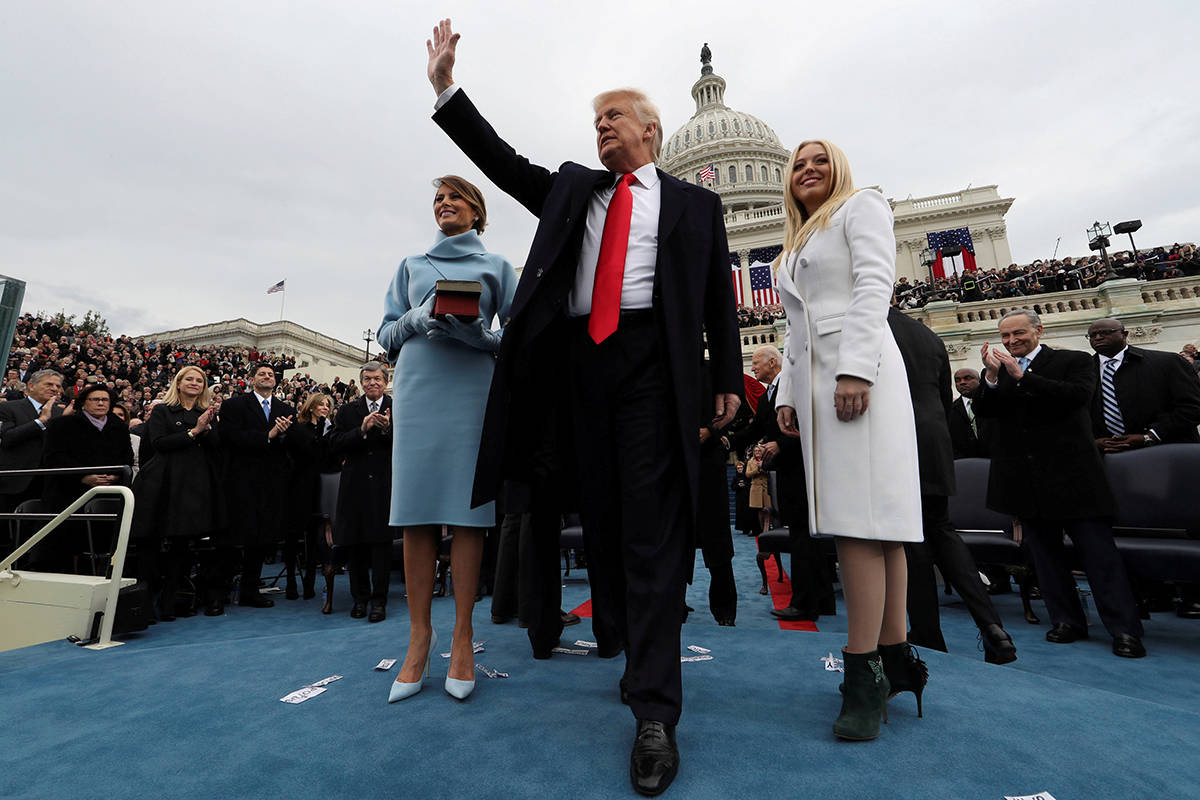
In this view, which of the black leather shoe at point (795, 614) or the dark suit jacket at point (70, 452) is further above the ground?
the dark suit jacket at point (70, 452)

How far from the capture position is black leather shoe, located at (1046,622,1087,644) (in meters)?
3.40

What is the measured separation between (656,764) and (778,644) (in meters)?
1.48

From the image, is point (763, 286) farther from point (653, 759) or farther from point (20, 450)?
point (653, 759)

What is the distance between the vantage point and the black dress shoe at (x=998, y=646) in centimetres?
294

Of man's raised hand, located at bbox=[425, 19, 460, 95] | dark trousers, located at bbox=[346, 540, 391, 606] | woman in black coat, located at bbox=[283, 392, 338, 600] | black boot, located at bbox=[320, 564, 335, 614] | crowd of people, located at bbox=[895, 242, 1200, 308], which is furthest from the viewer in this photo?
crowd of people, located at bbox=[895, 242, 1200, 308]

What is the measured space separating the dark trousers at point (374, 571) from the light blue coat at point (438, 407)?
2572 millimetres

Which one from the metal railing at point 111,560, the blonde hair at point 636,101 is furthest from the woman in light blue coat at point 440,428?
the metal railing at point 111,560

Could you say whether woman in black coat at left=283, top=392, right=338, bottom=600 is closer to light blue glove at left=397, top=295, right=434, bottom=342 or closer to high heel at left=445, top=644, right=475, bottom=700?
light blue glove at left=397, top=295, right=434, bottom=342

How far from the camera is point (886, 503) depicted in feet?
5.58

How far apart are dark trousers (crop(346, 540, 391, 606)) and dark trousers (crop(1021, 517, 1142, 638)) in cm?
453

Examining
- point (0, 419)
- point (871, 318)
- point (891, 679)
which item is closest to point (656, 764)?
point (891, 679)

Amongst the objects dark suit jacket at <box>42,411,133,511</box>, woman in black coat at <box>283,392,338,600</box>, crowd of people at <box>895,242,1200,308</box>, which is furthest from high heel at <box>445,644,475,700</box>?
crowd of people at <box>895,242,1200,308</box>

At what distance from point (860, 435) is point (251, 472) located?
5.08m

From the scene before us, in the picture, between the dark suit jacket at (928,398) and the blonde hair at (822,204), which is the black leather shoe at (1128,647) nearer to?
the dark suit jacket at (928,398)
